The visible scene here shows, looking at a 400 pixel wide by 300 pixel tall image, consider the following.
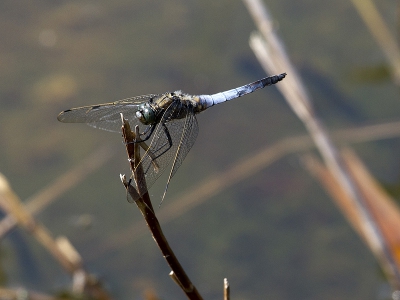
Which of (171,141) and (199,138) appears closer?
(171,141)

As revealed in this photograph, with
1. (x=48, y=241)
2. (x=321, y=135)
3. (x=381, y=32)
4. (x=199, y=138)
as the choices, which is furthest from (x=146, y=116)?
(x=381, y=32)

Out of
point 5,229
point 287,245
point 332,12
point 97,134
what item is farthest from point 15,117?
point 332,12

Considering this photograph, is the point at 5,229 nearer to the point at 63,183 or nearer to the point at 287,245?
the point at 63,183

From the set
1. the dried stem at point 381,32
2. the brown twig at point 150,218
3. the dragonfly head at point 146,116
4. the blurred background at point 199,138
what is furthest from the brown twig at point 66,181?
the dried stem at point 381,32

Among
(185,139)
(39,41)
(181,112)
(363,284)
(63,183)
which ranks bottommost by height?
(363,284)

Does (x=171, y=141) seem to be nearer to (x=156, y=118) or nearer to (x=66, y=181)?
(x=156, y=118)

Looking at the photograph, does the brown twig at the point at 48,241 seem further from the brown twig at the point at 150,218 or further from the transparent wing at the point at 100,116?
the brown twig at the point at 150,218
